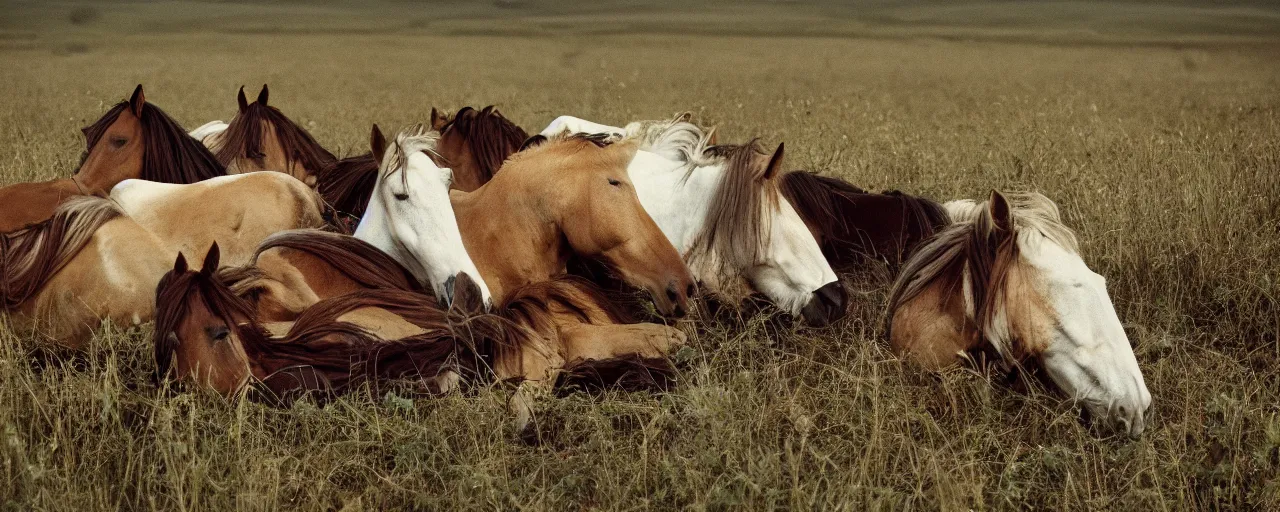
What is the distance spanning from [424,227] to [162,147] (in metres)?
1.92

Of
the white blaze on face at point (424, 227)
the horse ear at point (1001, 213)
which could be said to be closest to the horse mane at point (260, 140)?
the white blaze on face at point (424, 227)

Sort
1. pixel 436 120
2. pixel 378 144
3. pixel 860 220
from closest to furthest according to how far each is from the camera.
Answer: pixel 378 144 → pixel 860 220 → pixel 436 120

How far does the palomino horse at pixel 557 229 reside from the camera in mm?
3574

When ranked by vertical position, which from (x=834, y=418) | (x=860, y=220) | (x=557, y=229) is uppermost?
(x=557, y=229)

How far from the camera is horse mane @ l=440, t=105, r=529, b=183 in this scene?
16.4 ft

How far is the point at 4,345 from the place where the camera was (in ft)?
11.1

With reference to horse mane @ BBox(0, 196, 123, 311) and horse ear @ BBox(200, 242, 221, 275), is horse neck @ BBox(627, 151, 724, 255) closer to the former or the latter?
horse ear @ BBox(200, 242, 221, 275)

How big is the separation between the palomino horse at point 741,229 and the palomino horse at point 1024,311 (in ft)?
1.42

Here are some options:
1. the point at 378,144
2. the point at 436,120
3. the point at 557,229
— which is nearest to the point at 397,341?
the point at 557,229

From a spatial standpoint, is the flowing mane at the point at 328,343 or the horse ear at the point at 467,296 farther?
the horse ear at the point at 467,296

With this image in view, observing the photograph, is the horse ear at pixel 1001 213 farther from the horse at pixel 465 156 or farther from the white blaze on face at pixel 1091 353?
the horse at pixel 465 156

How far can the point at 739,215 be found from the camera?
378cm

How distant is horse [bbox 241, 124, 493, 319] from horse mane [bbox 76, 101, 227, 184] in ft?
4.26

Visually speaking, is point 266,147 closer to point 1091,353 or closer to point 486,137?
point 486,137
